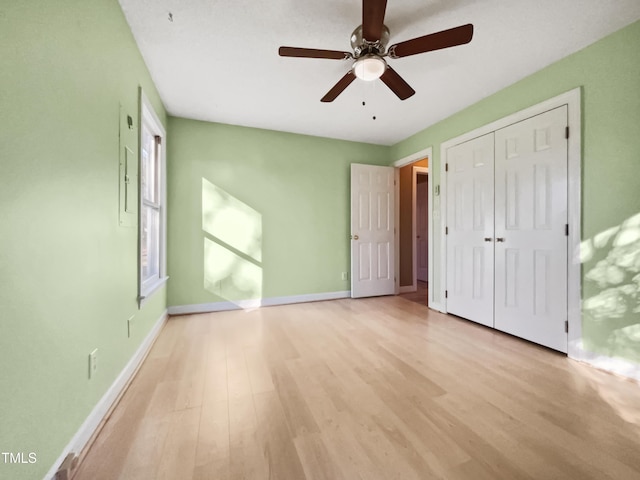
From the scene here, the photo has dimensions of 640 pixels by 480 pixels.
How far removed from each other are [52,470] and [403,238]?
4.56 meters

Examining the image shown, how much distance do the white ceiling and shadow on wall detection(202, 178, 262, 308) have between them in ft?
3.67

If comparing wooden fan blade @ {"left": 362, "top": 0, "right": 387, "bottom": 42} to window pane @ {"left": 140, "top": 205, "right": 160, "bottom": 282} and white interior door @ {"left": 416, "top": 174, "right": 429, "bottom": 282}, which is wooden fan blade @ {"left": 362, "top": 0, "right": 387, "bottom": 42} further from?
white interior door @ {"left": 416, "top": 174, "right": 429, "bottom": 282}

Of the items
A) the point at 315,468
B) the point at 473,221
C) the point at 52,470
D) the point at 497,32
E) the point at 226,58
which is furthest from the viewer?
the point at 473,221

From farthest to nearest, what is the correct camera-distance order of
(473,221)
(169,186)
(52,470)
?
(169,186) < (473,221) < (52,470)

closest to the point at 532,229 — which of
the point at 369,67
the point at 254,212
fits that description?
the point at 369,67

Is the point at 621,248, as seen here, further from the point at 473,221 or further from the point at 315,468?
the point at 315,468

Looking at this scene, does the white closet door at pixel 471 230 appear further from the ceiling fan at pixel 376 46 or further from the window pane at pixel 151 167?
the window pane at pixel 151 167

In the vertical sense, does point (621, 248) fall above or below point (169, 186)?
below

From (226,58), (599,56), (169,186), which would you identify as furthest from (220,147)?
(599,56)

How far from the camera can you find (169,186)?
10.4 ft

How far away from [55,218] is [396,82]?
2.19m

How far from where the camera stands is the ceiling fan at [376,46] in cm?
139

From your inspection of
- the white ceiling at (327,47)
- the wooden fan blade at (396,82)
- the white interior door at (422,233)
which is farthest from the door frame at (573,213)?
the white interior door at (422,233)

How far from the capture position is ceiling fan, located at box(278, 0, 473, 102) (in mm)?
1393
